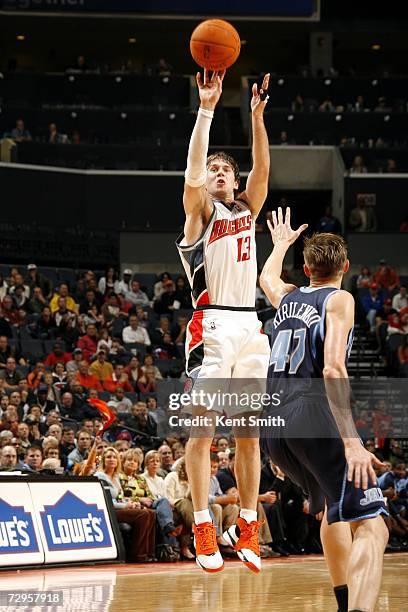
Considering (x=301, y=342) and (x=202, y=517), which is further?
(x=202, y=517)

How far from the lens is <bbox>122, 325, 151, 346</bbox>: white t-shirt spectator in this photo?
21938mm

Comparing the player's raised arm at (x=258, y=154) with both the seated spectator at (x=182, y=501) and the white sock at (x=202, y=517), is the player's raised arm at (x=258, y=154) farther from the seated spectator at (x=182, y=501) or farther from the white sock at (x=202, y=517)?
the seated spectator at (x=182, y=501)

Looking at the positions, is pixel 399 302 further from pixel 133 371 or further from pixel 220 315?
pixel 220 315

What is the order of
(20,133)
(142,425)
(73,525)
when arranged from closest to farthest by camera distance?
(73,525)
(142,425)
(20,133)

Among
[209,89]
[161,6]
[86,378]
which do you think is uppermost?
[161,6]

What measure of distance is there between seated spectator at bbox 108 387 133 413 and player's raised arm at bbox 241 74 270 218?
35.6ft

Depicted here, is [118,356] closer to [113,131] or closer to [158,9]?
[113,131]

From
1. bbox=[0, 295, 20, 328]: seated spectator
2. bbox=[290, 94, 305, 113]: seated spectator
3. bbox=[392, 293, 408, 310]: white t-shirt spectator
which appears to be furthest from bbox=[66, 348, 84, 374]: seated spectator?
bbox=[290, 94, 305, 113]: seated spectator

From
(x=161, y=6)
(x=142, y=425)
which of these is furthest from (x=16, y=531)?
(x=161, y=6)

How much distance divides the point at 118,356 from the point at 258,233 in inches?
348

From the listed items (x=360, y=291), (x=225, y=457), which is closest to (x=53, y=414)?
(x=225, y=457)

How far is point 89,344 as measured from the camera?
20797 millimetres

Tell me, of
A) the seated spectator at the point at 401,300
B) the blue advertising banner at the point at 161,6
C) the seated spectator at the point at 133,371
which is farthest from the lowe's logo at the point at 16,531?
the blue advertising banner at the point at 161,6

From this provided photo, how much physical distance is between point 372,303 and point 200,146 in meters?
18.7
